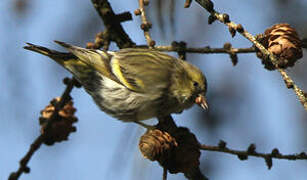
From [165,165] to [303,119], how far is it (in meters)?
2.00

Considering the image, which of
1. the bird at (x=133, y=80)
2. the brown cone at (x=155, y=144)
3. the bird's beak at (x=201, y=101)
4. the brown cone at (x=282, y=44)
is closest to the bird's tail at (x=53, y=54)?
the bird at (x=133, y=80)

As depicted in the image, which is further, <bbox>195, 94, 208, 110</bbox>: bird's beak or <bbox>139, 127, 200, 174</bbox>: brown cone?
<bbox>195, 94, 208, 110</bbox>: bird's beak

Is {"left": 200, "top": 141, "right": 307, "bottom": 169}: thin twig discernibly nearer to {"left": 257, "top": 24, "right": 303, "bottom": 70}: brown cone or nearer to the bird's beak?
{"left": 257, "top": 24, "right": 303, "bottom": 70}: brown cone

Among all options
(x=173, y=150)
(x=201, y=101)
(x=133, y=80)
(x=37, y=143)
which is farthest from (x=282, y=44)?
(x=133, y=80)

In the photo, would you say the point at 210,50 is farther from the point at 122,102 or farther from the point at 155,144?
the point at 122,102

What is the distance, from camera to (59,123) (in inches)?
78.0

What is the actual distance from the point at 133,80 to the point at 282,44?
3.50ft

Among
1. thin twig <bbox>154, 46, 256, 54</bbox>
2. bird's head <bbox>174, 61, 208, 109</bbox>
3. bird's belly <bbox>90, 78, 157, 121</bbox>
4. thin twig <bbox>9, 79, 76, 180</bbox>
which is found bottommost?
thin twig <bbox>9, 79, 76, 180</bbox>

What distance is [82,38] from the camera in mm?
3230

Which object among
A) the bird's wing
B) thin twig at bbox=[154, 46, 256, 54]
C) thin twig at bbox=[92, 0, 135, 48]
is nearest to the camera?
thin twig at bbox=[154, 46, 256, 54]

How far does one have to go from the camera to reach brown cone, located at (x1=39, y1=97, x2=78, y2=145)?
1.88 metres

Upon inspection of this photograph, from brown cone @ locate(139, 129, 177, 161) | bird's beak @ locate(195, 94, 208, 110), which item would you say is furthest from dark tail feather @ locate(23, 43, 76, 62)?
brown cone @ locate(139, 129, 177, 161)

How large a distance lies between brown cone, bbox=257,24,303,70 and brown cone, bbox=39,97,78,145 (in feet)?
2.98

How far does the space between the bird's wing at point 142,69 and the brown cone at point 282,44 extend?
0.85 meters
